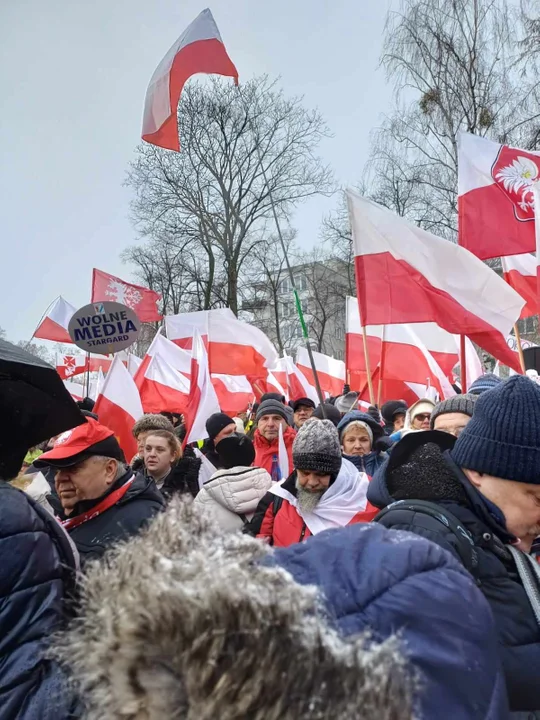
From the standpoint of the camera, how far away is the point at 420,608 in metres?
0.66

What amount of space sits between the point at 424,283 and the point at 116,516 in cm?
346

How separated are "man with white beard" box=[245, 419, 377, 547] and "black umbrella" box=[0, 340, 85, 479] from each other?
1.68 meters

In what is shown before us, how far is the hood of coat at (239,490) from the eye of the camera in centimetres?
330

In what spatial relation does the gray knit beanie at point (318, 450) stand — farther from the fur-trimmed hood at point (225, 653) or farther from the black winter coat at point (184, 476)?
the fur-trimmed hood at point (225, 653)

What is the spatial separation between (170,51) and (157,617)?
671cm

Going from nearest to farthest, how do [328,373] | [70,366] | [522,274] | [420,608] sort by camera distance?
1. [420,608]
2. [522,274]
3. [328,373]
4. [70,366]

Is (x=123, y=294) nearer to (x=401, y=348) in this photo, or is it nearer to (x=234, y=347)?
(x=234, y=347)

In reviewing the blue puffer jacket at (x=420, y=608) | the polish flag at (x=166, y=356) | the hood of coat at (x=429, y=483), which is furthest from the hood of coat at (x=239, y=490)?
the polish flag at (x=166, y=356)

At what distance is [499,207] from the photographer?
5559 millimetres

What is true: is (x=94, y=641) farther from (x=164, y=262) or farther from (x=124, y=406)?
(x=164, y=262)

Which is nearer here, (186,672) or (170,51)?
(186,672)

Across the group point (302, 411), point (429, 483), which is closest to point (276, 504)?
point (429, 483)

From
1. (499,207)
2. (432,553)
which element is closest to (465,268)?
(499,207)

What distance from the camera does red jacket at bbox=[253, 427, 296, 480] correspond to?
17.1 feet
